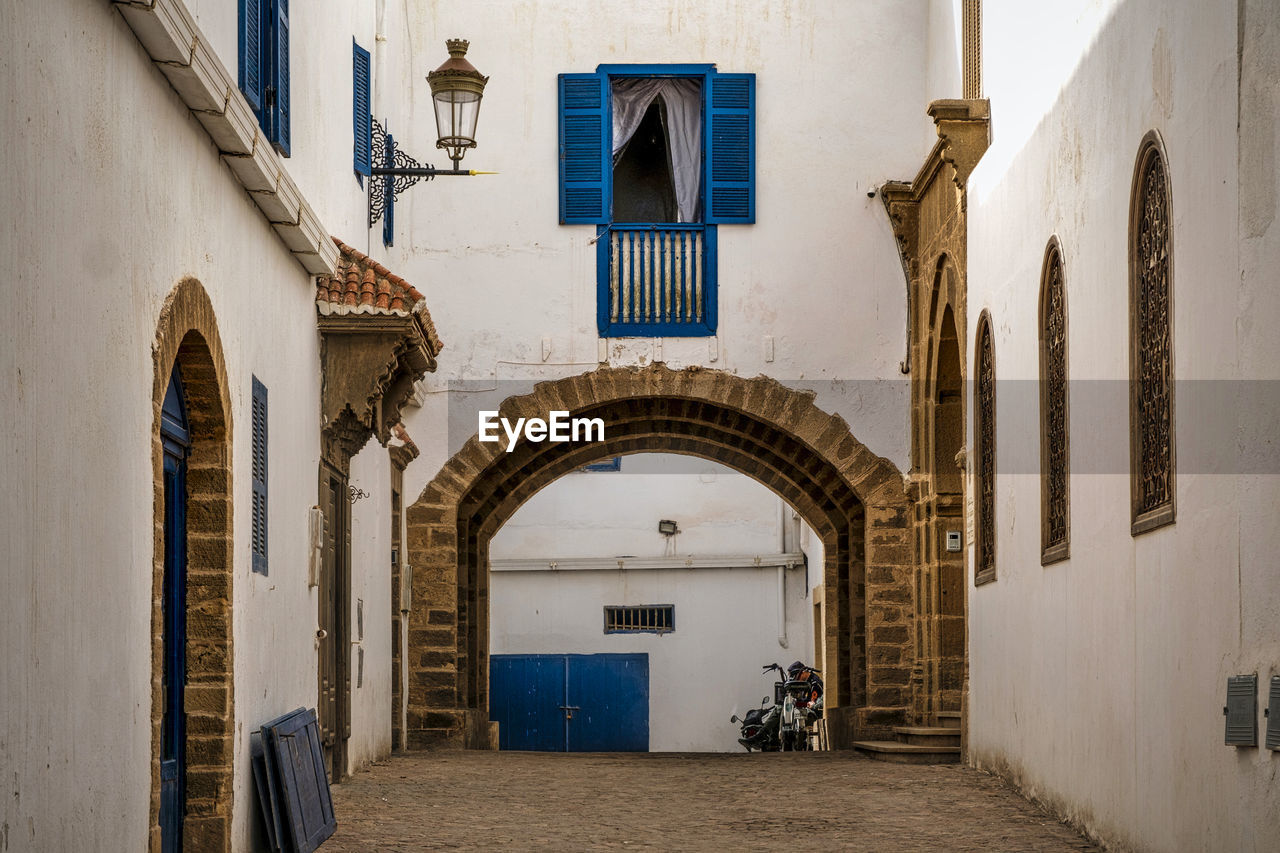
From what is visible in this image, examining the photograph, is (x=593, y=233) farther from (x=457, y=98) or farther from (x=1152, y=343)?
(x=1152, y=343)

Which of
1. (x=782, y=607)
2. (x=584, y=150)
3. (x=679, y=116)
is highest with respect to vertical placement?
(x=679, y=116)

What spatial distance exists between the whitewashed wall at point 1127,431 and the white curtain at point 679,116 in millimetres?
4188

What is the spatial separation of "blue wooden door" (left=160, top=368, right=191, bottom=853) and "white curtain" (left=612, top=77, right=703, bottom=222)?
9.36m

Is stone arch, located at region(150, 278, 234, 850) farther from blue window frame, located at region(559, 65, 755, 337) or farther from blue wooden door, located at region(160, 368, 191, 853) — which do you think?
blue window frame, located at region(559, 65, 755, 337)

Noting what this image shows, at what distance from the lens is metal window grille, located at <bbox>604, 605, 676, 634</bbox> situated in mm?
26609

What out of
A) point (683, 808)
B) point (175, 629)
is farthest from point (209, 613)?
point (683, 808)

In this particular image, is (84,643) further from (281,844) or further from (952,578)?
(952,578)

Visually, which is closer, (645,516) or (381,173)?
(381,173)

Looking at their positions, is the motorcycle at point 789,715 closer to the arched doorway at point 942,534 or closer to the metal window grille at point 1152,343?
the arched doorway at point 942,534

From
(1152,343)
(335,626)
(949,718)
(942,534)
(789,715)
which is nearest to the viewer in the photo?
(1152,343)

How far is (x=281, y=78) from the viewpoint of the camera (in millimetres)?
8805

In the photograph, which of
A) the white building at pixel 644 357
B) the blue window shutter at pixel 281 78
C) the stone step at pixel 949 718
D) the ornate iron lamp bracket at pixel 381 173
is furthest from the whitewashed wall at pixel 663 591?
the blue window shutter at pixel 281 78

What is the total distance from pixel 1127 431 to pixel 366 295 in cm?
441

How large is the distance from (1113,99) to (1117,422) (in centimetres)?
153
